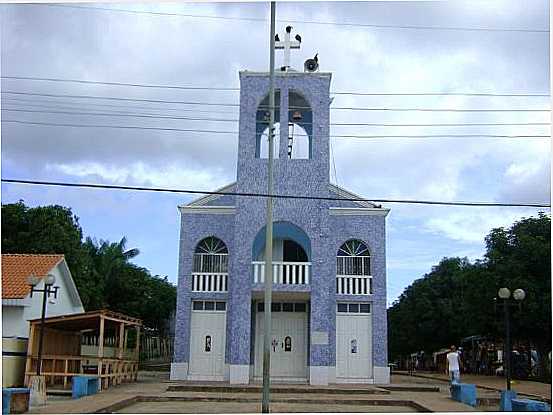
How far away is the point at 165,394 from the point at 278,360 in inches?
221

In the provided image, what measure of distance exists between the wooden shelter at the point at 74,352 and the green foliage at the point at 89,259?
9294mm

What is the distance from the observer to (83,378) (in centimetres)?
1648

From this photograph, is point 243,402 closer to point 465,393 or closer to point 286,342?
point 465,393

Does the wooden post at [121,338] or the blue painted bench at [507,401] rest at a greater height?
the wooden post at [121,338]

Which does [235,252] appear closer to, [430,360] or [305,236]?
[305,236]

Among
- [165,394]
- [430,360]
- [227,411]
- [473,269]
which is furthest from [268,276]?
[430,360]

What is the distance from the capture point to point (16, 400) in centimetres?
1304

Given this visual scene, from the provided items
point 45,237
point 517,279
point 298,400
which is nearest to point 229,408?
point 298,400

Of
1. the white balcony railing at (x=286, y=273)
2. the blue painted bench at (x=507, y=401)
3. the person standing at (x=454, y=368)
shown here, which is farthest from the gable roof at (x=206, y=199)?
the blue painted bench at (x=507, y=401)

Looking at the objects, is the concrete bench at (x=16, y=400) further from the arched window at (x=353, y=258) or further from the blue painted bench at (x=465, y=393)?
the arched window at (x=353, y=258)

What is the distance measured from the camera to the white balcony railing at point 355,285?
Result: 21859 millimetres

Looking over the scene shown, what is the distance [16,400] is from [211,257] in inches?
397

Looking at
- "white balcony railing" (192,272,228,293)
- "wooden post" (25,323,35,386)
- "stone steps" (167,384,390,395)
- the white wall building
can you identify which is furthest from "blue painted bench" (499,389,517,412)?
the white wall building

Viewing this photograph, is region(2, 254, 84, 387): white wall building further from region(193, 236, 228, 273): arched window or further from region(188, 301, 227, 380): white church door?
region(188, 301, 227, 380): white church door
